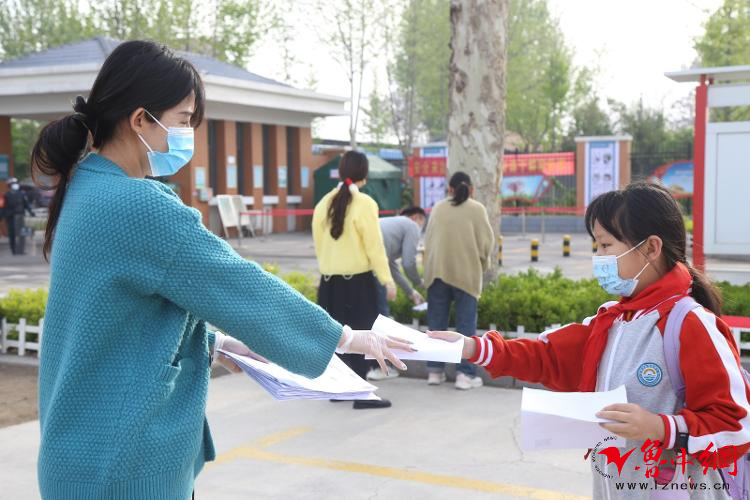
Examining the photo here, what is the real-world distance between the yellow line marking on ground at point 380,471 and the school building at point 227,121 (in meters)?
16.4

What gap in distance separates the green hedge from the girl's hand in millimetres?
5107

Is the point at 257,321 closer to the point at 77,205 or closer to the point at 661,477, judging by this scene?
the point at 77,205

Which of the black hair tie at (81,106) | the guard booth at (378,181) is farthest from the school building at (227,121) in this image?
the black hair tie at (81,106)

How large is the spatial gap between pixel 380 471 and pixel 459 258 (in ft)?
8.13

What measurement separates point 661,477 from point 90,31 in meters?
34.1

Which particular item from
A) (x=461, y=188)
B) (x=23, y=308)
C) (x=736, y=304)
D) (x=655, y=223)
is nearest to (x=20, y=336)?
(x=23, y=308)

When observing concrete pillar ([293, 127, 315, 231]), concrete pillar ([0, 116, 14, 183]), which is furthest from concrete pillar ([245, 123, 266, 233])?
concrete pillar ([0, 116, 14, 183])

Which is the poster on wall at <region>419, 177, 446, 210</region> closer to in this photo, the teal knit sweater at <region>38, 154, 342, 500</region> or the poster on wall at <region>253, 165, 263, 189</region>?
the poster on wall at <region>253, 165, 263, 189</region>

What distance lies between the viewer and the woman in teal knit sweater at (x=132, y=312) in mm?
1888

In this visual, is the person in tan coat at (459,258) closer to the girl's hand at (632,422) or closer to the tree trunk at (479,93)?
the tree trunk at (479,93)

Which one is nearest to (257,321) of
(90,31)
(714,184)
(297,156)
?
(714,184)

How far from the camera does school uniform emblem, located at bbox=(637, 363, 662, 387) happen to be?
7.83ft

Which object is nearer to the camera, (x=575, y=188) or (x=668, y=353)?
(x=668, y=353)

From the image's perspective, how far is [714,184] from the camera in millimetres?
9094
